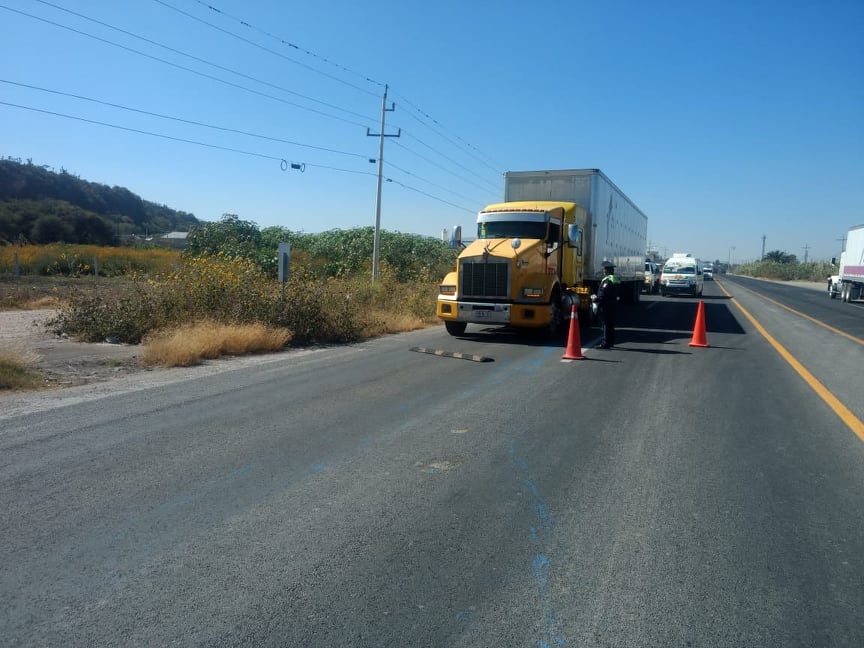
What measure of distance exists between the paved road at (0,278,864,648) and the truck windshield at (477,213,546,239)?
7412 mm

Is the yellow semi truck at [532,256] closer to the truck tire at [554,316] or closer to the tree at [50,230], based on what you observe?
the truck tire at [554,316]

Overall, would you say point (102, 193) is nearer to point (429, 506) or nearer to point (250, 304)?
point (250, 304)

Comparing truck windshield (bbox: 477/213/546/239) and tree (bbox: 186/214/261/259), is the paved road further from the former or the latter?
tree (bbox: 186/214/261/259)

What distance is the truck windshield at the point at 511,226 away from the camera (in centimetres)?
1574

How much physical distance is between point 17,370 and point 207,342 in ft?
10.4

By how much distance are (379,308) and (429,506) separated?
15219 mm

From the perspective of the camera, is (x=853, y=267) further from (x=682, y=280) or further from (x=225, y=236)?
(x=225, y=236)

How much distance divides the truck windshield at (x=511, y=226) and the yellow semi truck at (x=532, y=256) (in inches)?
0.9

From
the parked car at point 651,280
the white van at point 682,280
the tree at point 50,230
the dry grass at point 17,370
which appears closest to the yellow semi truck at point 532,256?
the dry grass at point 17,370

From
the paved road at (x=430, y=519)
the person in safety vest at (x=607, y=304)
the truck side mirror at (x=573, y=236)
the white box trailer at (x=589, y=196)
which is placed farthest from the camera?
the white box trailer at (x=589, y=196)

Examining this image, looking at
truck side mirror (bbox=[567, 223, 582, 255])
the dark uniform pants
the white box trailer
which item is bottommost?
the dark uniform pants

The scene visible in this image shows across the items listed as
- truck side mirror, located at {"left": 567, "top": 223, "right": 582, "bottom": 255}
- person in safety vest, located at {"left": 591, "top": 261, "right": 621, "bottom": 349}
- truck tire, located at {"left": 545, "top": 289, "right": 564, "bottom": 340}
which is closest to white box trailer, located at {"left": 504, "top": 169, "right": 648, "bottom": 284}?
truck side mirror, located at {"left": 567, "top": 223, "right": 582, "bottom": 255}

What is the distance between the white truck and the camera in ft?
118

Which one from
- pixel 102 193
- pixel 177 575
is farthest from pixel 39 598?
pixel 102 193
